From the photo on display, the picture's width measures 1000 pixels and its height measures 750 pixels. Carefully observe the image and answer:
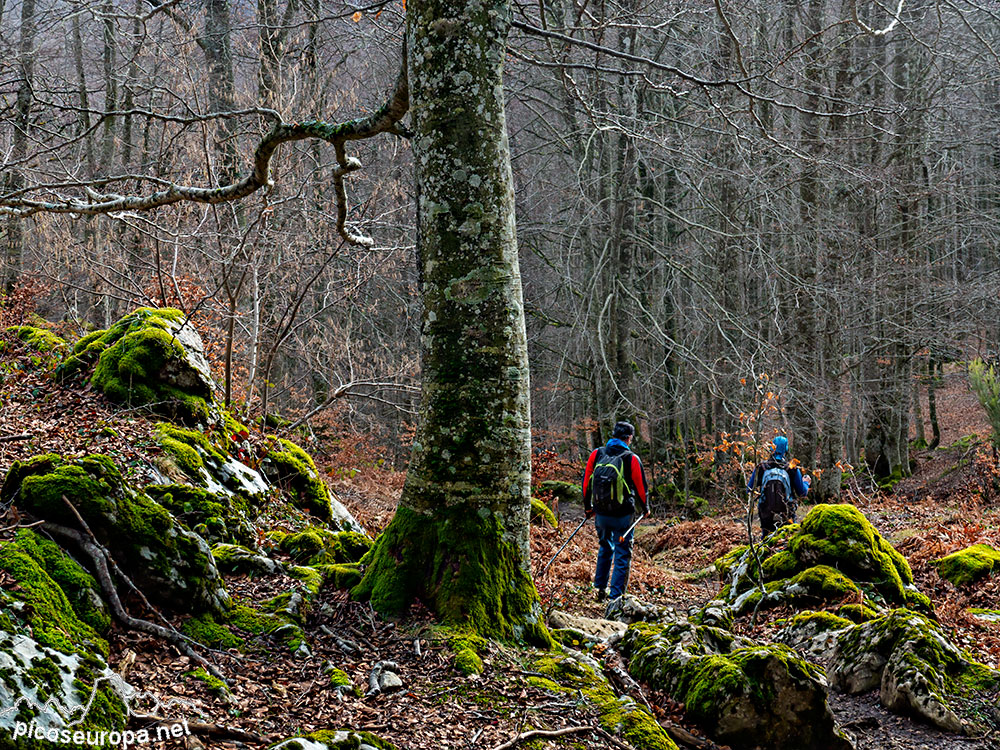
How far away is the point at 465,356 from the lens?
14.4ft

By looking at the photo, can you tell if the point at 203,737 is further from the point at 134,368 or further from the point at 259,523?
the point at 134,368

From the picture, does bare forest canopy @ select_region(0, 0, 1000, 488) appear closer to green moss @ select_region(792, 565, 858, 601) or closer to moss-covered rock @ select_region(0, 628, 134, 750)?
green moss @ select_region(792, 565, 858, 601)

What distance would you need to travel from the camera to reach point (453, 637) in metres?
3.99

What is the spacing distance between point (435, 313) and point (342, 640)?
2.00 metres

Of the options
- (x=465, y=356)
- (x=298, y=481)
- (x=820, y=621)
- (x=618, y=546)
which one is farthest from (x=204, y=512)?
(x=820, y=621)

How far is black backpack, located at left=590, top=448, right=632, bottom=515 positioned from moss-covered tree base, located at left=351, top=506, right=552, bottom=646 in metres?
3.24

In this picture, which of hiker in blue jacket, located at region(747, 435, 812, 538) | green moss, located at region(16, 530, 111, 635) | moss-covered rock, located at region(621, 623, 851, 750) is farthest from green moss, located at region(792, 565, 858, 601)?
green moss, located at region(16, 530, 111, 635)

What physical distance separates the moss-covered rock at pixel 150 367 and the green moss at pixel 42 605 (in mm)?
3954

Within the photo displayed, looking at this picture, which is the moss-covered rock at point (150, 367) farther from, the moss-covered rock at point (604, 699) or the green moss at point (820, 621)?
the green moss at point (820, 621)

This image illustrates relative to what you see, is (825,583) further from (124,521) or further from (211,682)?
(124,521)

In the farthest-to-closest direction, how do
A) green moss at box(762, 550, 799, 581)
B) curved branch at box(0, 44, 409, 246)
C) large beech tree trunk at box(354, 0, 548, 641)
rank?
1. green moss at box(762, 550, 799, 581)
2. curved branch at box(0, 44, 409, 246)
3. large beech tree trunk at box(354, 0, 548, 641)

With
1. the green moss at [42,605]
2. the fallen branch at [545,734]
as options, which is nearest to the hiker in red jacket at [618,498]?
the fallen branch at [545,734]

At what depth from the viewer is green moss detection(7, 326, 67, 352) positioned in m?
8.46

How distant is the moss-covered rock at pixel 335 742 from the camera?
276 centimetres
